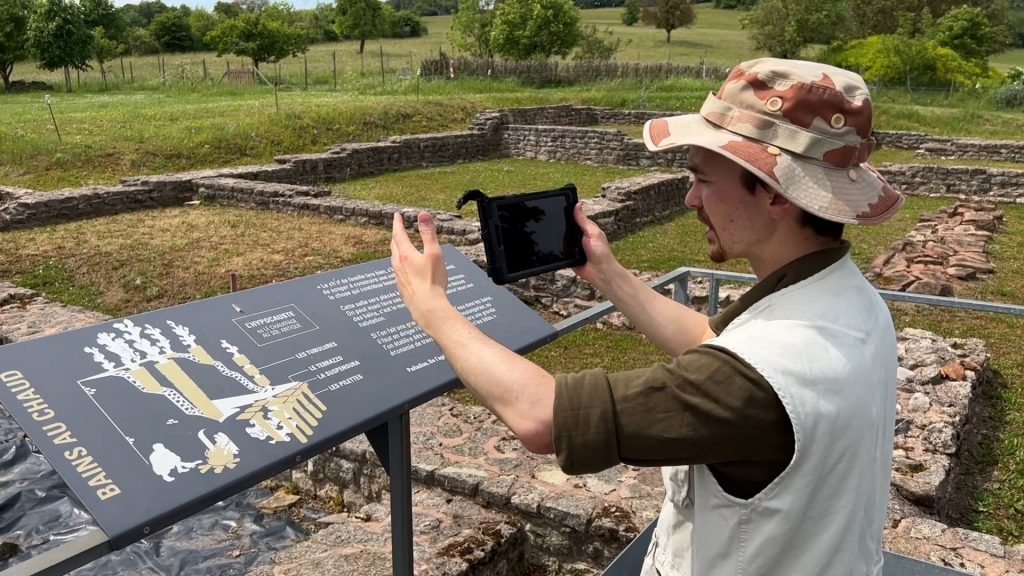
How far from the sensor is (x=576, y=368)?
243 inches

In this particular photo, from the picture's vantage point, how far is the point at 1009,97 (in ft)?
81.6

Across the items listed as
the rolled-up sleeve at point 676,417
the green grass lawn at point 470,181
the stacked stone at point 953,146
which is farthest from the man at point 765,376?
the stacked stone at point 953,146

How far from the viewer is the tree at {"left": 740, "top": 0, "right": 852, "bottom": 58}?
43.4 m

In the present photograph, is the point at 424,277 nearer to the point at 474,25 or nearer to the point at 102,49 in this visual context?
the point at 102,49

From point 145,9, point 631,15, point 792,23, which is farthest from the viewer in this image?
point 145,9

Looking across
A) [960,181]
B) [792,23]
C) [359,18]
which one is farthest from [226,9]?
[960,181]

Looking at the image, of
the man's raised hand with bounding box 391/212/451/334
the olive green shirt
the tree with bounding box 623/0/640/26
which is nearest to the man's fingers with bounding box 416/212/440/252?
the man's raised hand with bounding box 391/212/451/334

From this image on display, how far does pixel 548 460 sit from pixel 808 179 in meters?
2.88

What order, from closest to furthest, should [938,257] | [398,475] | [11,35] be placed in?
[398,475]
[938,257]
[11,35]

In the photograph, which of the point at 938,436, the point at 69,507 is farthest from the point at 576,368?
the point at 69,507

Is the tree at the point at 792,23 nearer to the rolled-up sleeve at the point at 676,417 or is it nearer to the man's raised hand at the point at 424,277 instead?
the man's raised hand at the point at 424,277

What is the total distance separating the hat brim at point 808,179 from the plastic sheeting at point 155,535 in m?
3.03

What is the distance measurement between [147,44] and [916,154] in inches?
2143

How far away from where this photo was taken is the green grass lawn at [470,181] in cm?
1377
